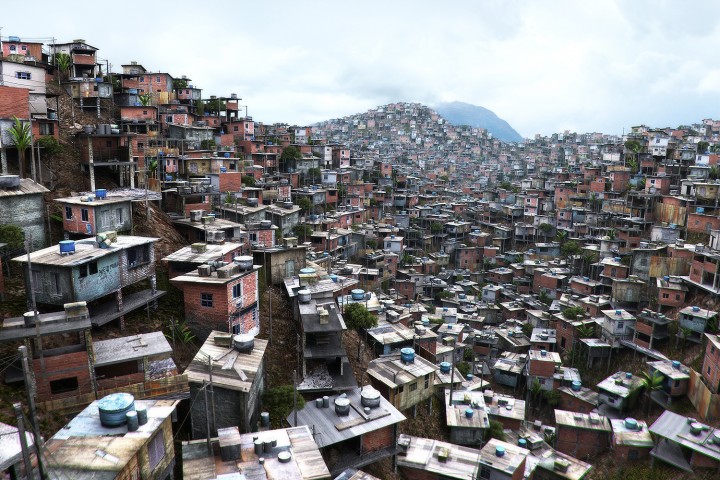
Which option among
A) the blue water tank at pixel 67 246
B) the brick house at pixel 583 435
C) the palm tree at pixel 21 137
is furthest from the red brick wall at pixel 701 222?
the palm tree at pixel 21 137

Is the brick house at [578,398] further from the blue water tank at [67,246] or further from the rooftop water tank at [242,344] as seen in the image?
the blue water tank at [67,246]

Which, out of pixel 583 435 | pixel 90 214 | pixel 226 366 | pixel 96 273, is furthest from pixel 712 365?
pixel 90 214

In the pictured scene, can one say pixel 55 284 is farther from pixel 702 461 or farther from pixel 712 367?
pixel 712 367

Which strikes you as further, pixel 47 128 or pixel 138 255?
pixel 47 128

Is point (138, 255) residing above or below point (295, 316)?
above

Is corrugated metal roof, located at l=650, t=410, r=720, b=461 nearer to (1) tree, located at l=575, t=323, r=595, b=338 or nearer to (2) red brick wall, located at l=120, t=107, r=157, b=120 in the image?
(1) tree, located at l=575, t=323, r=595, b=338

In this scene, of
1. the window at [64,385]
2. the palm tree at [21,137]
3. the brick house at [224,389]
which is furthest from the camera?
the palm tree at [21,137]

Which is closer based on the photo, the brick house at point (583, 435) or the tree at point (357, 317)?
the tree at point (357, 317)
